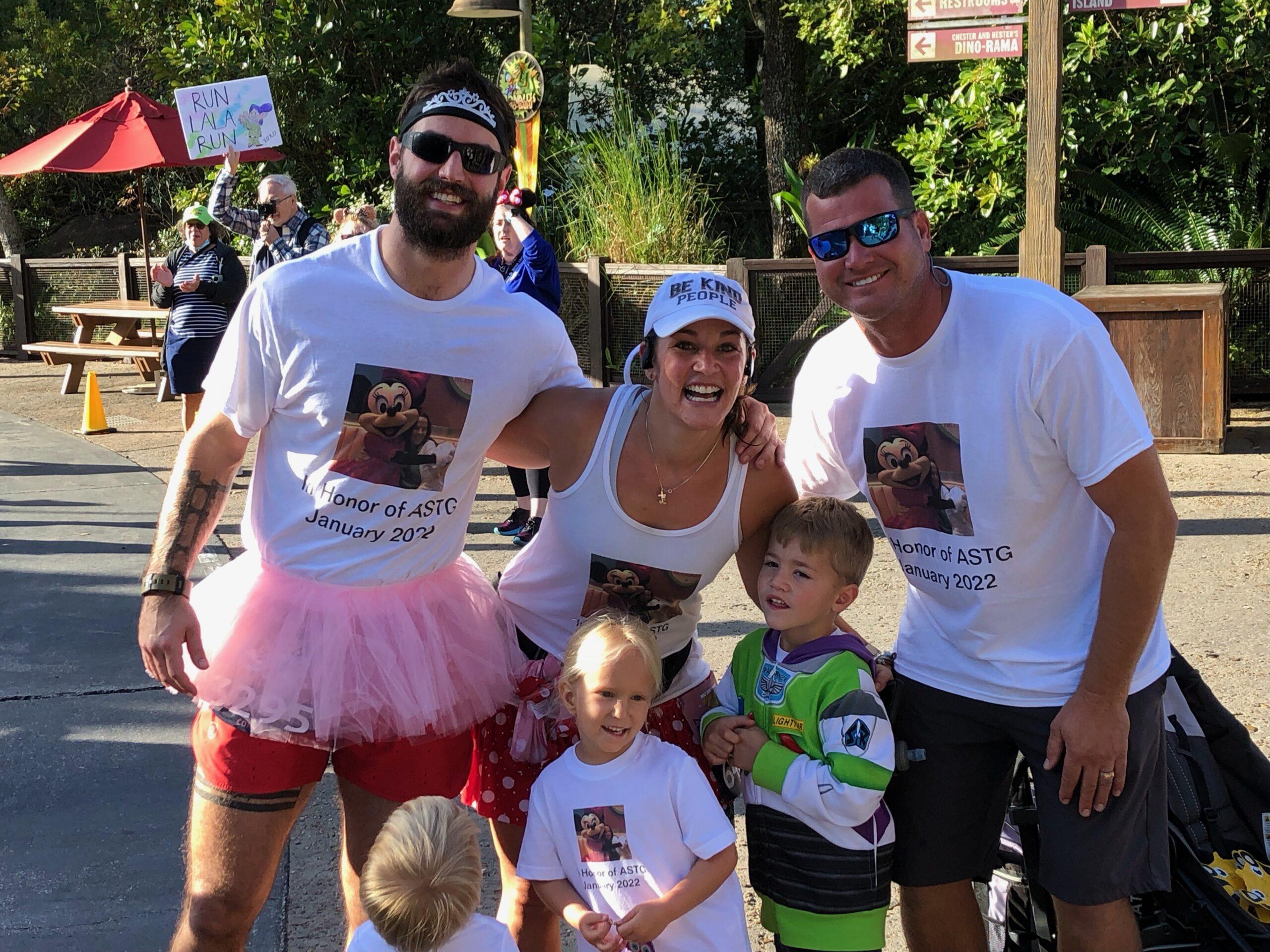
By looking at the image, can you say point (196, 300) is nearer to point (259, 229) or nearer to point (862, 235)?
point (259, 229)

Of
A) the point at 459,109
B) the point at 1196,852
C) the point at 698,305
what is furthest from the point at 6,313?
the point at 1196,852

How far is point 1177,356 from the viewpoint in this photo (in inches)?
328

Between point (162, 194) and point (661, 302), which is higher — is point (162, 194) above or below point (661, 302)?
above

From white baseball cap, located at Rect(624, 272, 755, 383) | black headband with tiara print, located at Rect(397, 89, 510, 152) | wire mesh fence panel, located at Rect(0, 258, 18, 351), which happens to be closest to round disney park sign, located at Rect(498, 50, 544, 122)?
black headband with tiara print, located at Rect(397, 89, 510, 152)

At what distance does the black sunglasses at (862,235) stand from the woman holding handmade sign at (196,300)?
7.17m

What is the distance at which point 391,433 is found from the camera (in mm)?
2656

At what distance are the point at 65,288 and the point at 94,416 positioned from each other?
6096 millimetres

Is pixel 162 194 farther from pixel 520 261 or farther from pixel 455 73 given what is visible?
pixel 455 73

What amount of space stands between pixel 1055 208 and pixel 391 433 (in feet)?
15.9

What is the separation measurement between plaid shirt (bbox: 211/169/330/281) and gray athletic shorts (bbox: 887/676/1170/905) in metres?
6.23

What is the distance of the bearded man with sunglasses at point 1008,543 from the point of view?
8.21ft

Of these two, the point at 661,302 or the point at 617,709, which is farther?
the point at 661,302

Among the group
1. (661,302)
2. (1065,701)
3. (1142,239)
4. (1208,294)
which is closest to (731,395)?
(661,302)

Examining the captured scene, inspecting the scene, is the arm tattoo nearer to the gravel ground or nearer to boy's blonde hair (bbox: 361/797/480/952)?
boy's blonde hair (bbox: 361/797/480/952)
